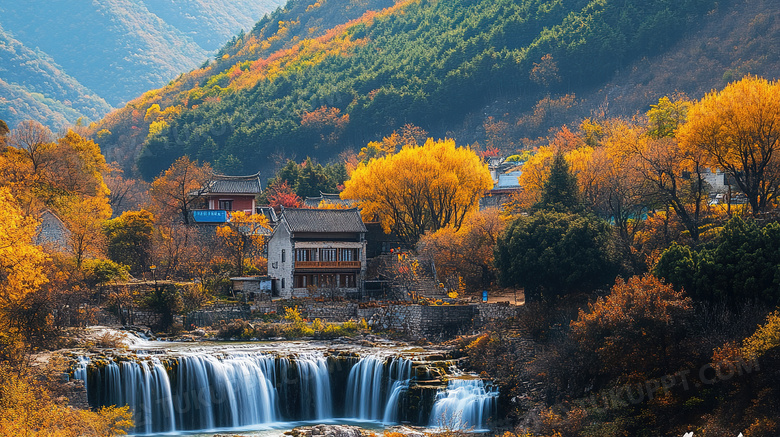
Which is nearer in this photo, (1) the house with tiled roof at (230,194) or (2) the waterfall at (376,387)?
(2) the waterfall at (376,387)

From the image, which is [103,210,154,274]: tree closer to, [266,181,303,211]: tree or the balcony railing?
the balcony railing

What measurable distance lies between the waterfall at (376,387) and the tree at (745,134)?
1829 cm

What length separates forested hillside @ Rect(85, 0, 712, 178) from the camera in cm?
10775

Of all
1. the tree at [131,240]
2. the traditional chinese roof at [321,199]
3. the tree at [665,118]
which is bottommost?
the tree at [131,240]

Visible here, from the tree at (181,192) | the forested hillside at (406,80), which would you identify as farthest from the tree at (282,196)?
the forested hillside at (406,80)

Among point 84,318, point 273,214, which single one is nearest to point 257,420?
point 84,318

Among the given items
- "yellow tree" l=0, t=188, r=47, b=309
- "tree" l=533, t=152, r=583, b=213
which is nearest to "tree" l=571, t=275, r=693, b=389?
"tree" l=533, t=152, r=583, b=213

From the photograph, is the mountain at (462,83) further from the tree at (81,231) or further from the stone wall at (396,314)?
the tree at (81,231)

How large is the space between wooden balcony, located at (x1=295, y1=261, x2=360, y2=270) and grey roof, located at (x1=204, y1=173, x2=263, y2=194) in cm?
1567

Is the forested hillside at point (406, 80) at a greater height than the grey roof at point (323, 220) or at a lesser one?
greater

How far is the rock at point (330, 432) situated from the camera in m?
32.1

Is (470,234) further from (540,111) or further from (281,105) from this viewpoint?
(281,105)

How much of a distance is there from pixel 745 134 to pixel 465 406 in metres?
19.0

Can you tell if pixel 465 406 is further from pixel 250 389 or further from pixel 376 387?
pixel 250 389
